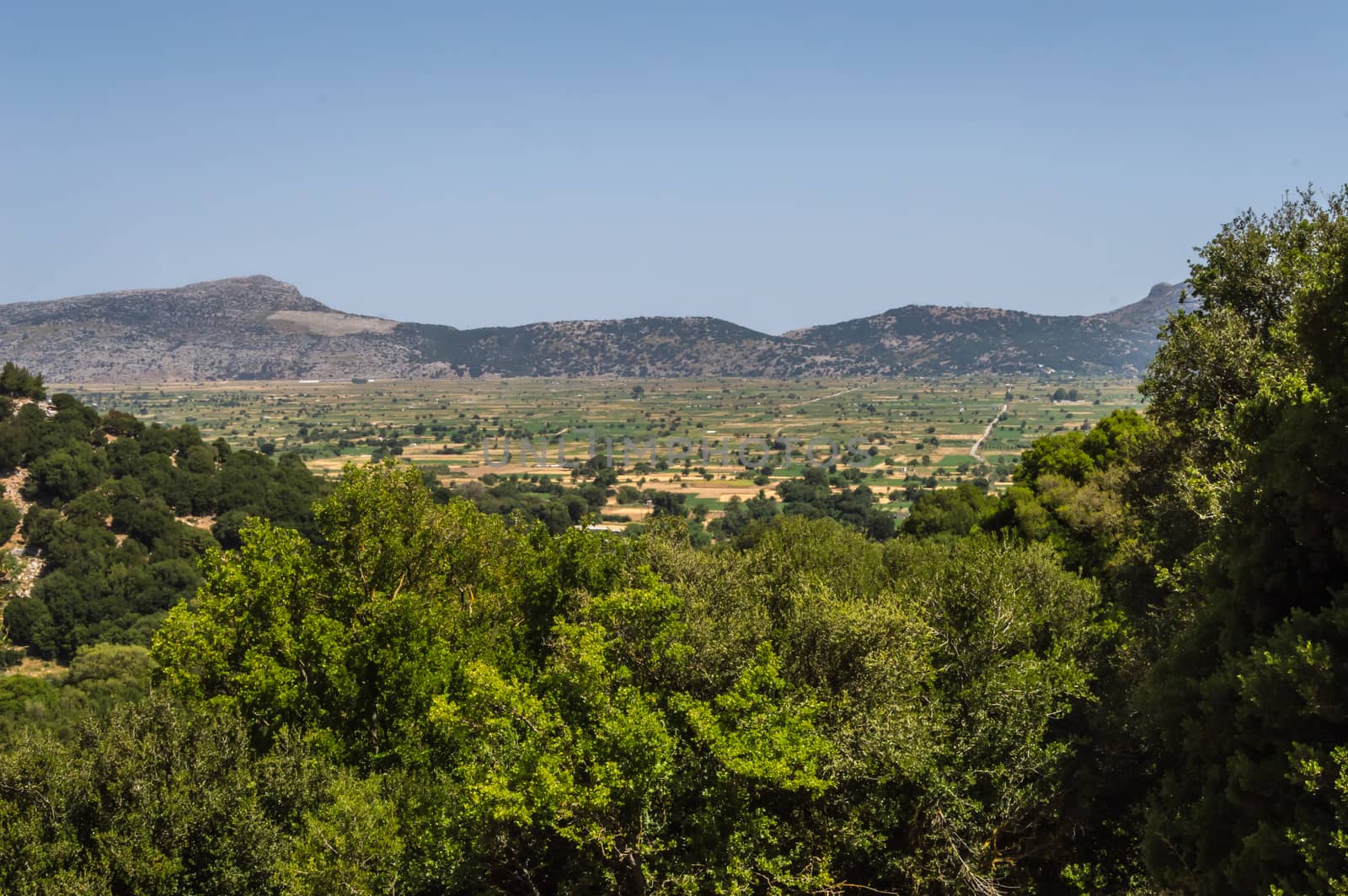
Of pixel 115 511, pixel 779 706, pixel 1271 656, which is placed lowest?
pixel 115 511

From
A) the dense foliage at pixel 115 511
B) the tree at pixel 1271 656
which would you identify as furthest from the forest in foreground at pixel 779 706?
the dense foliage at pixel 115 511

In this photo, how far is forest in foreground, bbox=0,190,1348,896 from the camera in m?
15.0

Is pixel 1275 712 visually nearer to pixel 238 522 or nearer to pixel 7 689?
pixel 7 689

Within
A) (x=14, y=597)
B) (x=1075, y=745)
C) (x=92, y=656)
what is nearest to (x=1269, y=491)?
(x=1075, y=745)

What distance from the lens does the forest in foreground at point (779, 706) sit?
14961 mm

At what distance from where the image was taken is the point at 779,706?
61.9ft

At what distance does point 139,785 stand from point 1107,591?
29146 millimetres

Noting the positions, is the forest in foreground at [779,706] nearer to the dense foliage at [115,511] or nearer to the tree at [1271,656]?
the tree at [1271,656]

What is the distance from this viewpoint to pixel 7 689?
1889 inches

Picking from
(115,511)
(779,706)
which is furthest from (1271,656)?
(115,511)

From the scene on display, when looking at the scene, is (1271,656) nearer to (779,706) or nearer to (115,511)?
(779,706)

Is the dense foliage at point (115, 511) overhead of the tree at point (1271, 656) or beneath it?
beneath

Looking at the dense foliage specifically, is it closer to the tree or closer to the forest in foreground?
the forest in foreground

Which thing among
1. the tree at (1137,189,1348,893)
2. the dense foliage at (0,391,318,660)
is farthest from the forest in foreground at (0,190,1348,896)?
the dense foliage at (0,391,318,660)
